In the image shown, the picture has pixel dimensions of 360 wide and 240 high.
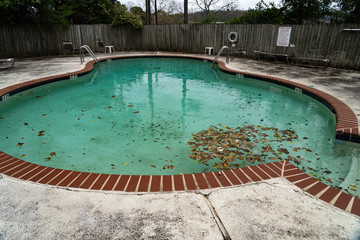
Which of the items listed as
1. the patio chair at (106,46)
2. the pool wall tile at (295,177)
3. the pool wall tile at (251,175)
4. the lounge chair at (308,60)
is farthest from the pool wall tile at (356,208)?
the patio chair at (106,46)

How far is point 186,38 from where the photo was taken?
475 inches

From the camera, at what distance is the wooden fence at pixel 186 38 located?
769cm

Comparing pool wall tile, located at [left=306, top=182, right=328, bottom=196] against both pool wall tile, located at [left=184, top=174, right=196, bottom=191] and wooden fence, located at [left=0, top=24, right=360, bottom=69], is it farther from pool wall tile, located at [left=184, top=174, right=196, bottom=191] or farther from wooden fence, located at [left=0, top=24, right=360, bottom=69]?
wooden fence, located at [left=0, top=24, right=360, bottom=69]

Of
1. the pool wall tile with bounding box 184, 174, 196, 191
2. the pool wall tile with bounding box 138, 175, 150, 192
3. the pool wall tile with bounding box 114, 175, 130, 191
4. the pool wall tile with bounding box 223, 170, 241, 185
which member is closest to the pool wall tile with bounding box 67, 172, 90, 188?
the pool wall tile with bounding box 114, 175, 130, 191

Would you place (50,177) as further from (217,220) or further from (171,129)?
(171,129)

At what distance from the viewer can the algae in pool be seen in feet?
9.32

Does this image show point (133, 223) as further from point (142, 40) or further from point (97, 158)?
point (142, 40)

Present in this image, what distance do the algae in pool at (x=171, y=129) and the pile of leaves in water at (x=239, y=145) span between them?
0.04ft

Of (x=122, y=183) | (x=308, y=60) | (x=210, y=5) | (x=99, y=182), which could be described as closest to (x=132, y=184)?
(x=122, y=183)

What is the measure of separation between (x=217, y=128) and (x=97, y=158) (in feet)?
6.36

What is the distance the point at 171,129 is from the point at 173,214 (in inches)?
85.7

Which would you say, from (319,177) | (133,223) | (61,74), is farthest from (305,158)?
(61,74)

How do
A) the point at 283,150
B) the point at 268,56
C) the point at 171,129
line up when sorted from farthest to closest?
the point at 268,56 < the point at 171,129 < the point at 283,150

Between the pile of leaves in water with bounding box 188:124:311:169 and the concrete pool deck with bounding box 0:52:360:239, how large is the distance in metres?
0.85
